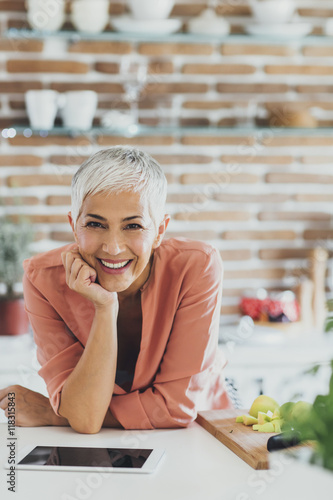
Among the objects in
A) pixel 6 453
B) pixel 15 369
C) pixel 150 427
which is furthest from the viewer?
pixel 15 369

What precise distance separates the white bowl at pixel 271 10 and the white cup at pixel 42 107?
96 centimetres

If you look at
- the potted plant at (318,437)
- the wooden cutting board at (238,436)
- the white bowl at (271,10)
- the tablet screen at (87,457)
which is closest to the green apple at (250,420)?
the wooden cutting board at (238,436)

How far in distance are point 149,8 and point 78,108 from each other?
526mm

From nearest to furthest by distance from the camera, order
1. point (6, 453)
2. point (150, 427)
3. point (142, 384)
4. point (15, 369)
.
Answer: point (6, 453), point (150, 427), point (142, 384), point (15, 369)

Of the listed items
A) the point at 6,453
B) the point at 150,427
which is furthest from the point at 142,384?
the point at 6,453

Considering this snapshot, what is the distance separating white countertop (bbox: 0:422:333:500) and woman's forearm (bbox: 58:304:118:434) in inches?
3.4

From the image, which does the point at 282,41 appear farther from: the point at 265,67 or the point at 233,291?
the point at 233,291

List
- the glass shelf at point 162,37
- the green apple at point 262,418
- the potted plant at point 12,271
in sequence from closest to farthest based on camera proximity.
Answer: the green apple at point 262,418 < the potted plant at point 12,271 < the glass shelf at point 162,37

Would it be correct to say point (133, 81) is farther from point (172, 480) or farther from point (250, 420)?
point (172, 480)

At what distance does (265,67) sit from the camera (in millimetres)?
3312

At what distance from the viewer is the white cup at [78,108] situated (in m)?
3.02

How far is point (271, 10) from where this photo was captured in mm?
3158

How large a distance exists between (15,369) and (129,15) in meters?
1.61

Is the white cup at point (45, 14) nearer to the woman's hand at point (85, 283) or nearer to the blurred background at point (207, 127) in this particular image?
the blurred background at point (207, 127)
